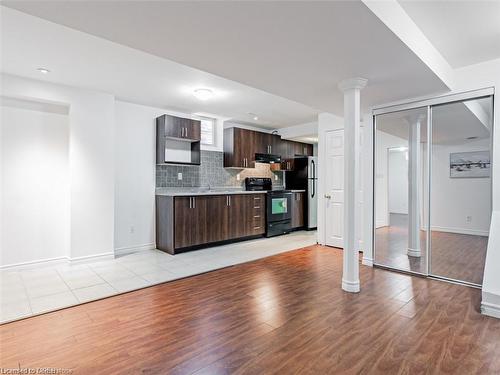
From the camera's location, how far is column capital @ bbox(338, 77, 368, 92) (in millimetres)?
2779

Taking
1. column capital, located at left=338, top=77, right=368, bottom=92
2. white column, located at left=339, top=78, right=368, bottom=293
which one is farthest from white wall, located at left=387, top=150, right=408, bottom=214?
column capital, located at left=338, top=77, right=368, bottom=92

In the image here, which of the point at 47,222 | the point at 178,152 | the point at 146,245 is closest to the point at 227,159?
the point at 178,152

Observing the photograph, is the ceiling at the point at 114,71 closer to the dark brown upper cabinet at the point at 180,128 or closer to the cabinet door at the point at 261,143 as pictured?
the dark brown upper cabinet at the point at 180,128

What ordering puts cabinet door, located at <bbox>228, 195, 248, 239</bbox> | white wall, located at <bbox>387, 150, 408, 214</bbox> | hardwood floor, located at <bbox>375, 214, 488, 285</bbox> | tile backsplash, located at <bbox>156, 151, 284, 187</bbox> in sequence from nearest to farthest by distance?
Answer: hardwood floor, located at <bbox>375, 214, 488, 285</bbox>, white wall, located at <bbox>387, 150, 408, 214</bbox>, tile backsplash, located at <bbox>156, 151, 284, 187</bbox>, cabinet door, located at <bbox>228, 195, 248, 239</bbox>

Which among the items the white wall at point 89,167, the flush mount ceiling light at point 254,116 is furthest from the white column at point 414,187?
the white wall at point 89,167

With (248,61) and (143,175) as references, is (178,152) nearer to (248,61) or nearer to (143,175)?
(143,175)

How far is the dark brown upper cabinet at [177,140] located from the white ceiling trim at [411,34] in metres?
3.59

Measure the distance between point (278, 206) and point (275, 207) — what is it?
0.10m

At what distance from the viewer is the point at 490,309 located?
7.79 ft

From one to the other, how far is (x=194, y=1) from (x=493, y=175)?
332 cm

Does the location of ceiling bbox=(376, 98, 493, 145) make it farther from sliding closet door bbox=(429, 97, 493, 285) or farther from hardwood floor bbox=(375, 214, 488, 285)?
hardwood floor bbox=(375, 214, 488, 285)

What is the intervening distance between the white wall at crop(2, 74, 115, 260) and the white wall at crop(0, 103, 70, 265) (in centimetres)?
25

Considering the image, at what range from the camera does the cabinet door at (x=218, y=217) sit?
190 inches

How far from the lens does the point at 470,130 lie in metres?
3.19
